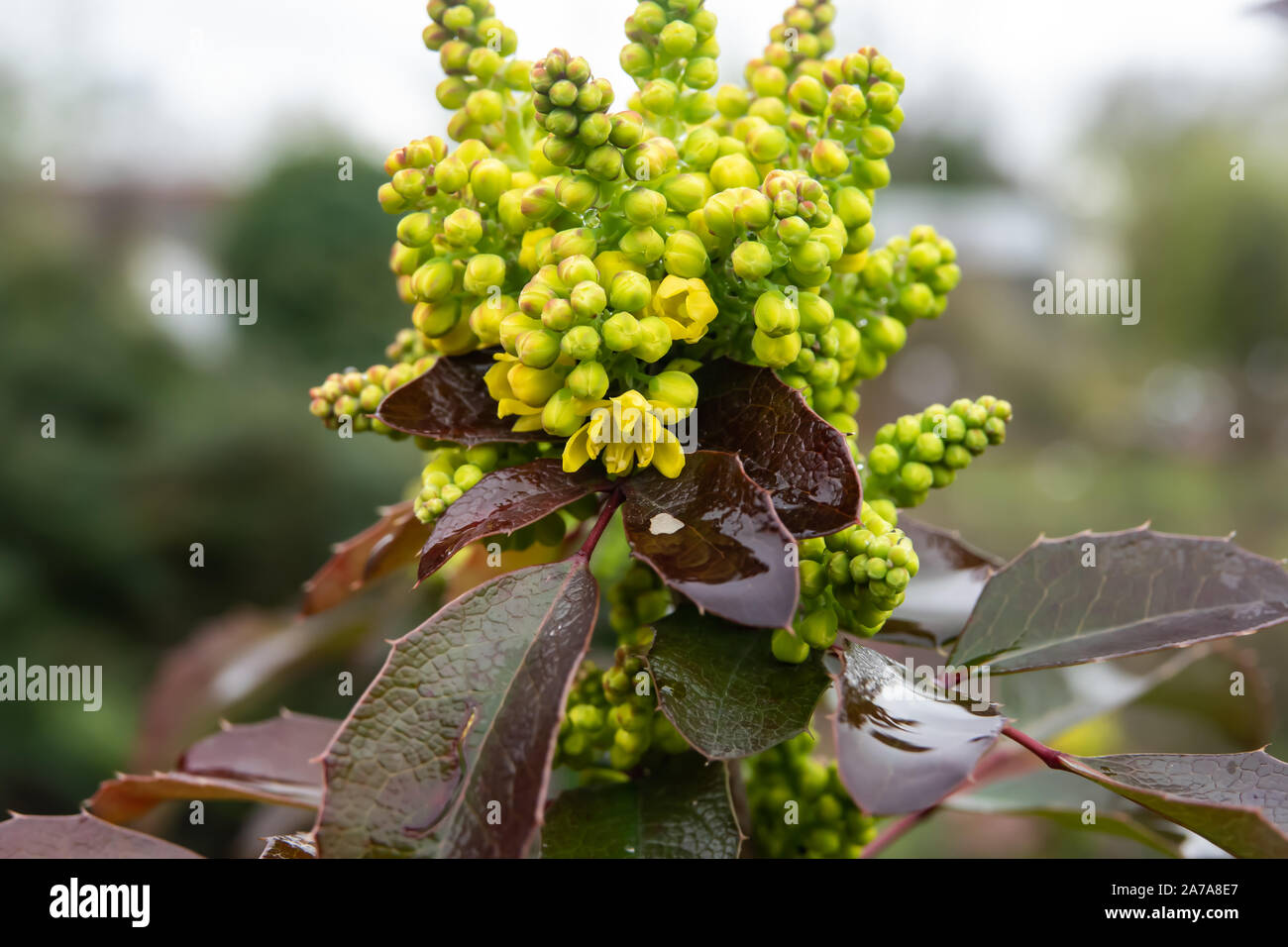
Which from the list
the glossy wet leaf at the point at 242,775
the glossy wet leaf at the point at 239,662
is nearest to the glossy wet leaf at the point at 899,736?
the glossy wet leaf at the point at 242,775

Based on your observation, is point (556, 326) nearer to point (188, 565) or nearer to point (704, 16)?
point (704, 16)

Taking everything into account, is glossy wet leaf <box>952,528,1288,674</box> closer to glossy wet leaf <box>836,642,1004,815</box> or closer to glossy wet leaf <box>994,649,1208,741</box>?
glossy wet leaf <box>836,642,1004,815</box>

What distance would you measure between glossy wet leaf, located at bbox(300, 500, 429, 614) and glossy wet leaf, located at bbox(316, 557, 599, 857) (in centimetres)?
14

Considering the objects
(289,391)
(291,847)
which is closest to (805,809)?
(291,847)

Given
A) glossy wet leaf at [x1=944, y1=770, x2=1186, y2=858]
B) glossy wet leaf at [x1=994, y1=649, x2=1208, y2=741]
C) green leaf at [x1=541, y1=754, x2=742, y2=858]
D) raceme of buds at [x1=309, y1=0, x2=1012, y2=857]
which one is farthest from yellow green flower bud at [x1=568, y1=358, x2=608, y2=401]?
glossy wet leaf at [x1=994, y1=649, x2=1208, y2=741]

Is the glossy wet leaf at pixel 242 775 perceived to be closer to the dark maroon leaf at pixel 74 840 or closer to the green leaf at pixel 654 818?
the dark maroon leaf at pixel 74 840

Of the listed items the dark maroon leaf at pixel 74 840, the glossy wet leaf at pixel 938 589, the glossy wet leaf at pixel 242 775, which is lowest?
the dark maroon leaf at pixel 74 840

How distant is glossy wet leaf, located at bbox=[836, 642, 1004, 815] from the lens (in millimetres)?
429

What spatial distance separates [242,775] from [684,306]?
Answer: 21.7 inches

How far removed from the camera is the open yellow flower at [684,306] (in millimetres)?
507

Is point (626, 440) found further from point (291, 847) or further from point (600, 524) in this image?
point (291, 847)

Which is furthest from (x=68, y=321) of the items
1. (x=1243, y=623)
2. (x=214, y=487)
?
(x=1243, y=623)

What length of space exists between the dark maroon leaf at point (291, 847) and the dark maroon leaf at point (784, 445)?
350mm

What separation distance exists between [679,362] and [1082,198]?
12470 millimetres
